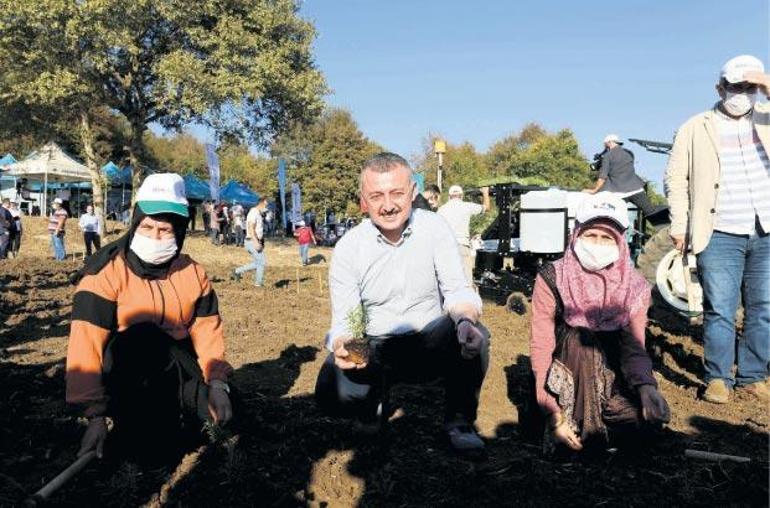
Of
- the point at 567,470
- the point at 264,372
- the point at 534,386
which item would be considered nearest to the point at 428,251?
the point at 534,386

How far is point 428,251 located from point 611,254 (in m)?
0.94

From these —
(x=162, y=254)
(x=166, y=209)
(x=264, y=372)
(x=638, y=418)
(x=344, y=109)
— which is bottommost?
(x=264, y=372)

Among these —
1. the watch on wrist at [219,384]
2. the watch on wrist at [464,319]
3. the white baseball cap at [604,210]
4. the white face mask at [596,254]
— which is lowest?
the watch on wrist at [219,384]

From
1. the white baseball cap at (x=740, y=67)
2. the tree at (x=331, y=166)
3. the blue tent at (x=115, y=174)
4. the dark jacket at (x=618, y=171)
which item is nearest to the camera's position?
the white baseball cap at (x=740, y=67)

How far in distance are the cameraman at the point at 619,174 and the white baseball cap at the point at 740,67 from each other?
380cm

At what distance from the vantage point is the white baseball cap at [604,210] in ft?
10.5

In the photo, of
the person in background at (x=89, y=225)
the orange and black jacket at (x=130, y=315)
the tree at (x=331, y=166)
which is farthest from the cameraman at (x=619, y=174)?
the tree at (x=331, y=166)

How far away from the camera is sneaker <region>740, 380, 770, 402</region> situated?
4418 mm

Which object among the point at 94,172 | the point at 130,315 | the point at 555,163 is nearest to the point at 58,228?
the point at 94,172

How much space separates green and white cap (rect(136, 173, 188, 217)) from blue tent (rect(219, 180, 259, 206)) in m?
37.5

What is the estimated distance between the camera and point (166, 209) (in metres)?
2.98

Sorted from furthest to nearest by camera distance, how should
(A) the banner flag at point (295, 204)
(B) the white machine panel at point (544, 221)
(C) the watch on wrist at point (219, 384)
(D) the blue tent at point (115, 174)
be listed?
(D) the blue tent at point (115, 174), (A) the banner flag at point (295, 204), (B) the white machine panel at point (544, 221), (C) the watch on wrist at point (219, 384)

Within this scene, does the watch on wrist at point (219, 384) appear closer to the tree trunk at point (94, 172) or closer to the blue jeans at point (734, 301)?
the blue jeans at point (734, 301)

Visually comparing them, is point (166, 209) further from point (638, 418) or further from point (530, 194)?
point (530, 194)
